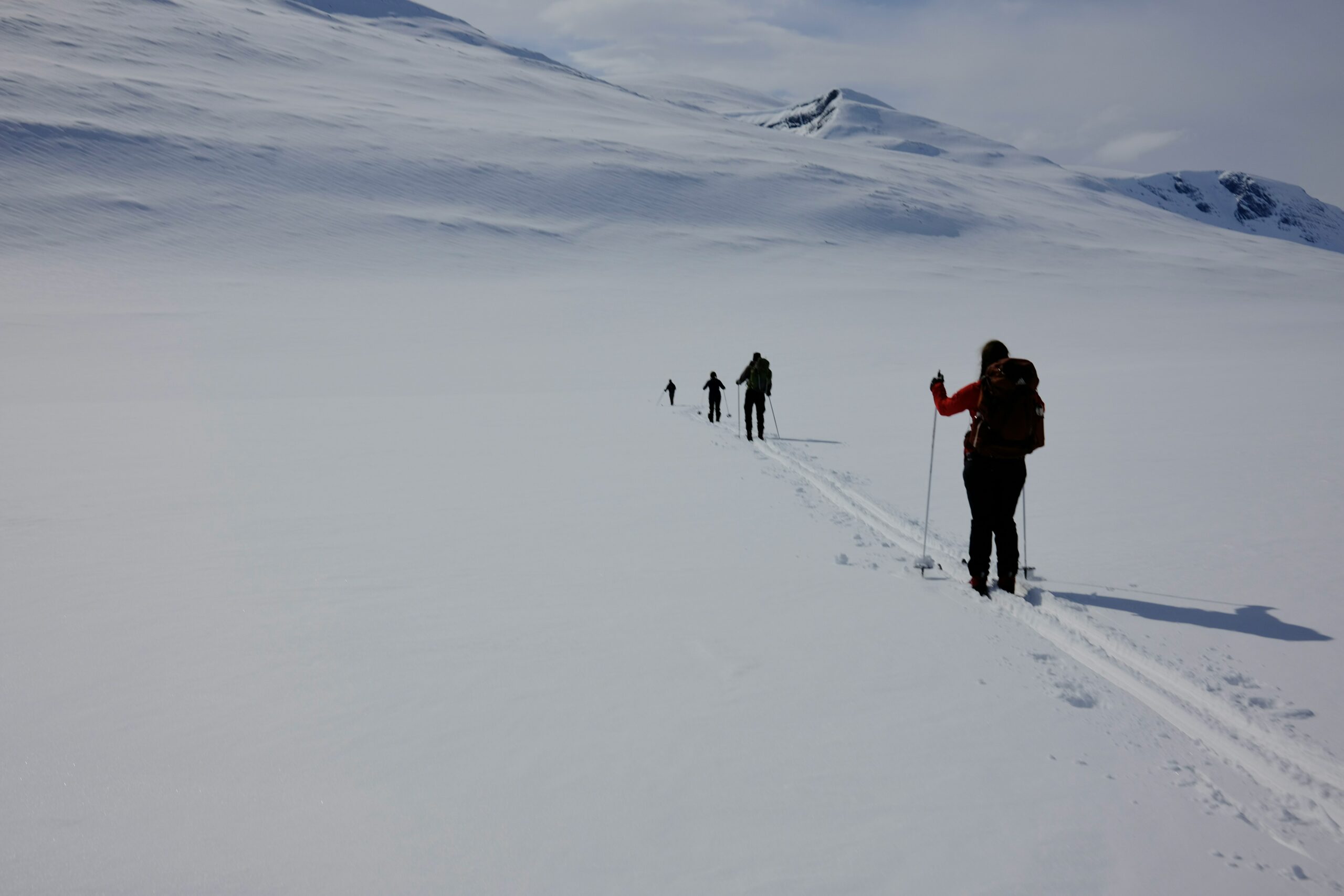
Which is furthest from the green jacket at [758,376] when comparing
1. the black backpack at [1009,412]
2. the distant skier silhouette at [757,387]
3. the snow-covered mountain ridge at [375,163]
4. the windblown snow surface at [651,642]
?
the snow-covered mountain ridge at [375,163]

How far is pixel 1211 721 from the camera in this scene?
3.79m

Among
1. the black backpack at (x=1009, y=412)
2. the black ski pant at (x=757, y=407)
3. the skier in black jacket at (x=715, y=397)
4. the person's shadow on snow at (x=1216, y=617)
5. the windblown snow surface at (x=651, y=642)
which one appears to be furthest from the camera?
the skier in black jacket at (x=715, y=397)

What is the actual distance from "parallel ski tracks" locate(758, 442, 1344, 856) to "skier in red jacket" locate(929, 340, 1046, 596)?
0.76 feet

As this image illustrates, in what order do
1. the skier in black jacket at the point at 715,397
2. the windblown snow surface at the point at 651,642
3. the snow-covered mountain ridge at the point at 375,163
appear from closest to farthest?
the windblown snow surface at the point at 651,642
the skier in black jacket at the point at 715,397
the snow-covered mountain ridge at the point at 375,163

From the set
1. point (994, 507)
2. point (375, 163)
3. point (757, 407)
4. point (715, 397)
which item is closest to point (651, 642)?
point (994, 507)

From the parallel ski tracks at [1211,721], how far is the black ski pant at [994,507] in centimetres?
25

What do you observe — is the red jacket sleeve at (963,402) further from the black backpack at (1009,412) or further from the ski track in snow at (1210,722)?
the ski track in snow at (1210,722)

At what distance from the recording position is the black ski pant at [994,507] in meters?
5.46

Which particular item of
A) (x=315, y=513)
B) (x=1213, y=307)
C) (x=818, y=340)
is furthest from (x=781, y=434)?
(x=1213, y=307)

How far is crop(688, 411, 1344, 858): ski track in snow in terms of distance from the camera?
3.14m

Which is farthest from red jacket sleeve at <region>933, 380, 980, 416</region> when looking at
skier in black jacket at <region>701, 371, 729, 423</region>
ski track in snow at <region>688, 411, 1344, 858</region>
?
skier in black jacket at <region>701, 371, 729, 423</region>

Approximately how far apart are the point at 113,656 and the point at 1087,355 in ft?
105

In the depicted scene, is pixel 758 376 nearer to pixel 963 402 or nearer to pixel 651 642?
pixel 963 402

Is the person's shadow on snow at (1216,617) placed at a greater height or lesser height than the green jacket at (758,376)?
lesser
